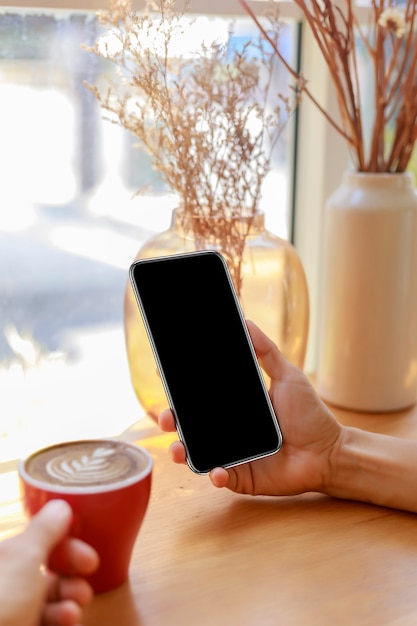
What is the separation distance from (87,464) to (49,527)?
0.08 meters

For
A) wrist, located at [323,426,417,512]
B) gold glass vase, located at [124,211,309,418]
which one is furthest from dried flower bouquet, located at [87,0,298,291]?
wrist, located at [323,426,417,512]

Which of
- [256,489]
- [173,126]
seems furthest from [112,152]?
[256,489]

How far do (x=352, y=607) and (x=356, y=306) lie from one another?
0.49 metres

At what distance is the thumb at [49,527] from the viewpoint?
54cm

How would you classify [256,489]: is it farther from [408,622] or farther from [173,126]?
[173,126]

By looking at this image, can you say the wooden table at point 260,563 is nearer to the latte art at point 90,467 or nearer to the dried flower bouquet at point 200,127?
the latte art at point 90,467

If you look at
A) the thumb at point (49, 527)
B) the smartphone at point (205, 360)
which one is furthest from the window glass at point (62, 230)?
the thumb at point (49, 527)

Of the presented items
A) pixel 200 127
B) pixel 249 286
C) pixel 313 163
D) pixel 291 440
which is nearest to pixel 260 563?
pixel 291 440

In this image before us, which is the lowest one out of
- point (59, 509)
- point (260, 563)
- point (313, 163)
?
point (260, 563)

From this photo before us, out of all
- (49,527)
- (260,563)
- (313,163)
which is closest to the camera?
(49,527)

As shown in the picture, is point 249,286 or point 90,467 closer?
point 90,467

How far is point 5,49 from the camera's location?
995mm

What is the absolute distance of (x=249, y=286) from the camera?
0.95 m

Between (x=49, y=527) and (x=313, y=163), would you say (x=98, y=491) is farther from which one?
(x=313, y=163)
